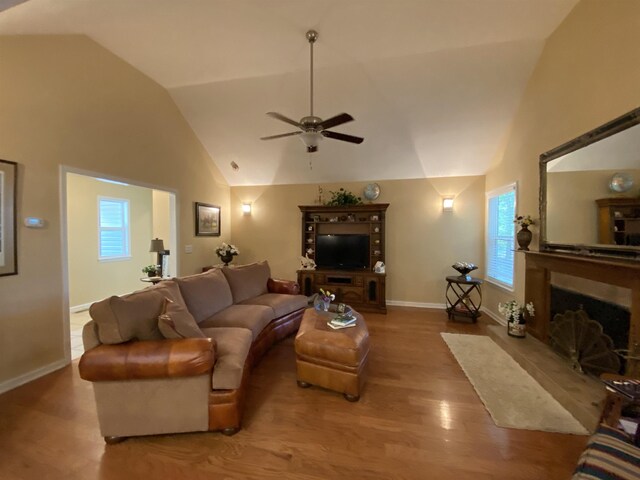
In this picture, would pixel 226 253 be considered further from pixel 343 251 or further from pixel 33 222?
pixel 33 222

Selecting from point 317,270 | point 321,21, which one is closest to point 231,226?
point 317,270

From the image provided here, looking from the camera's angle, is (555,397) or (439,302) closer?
(555,397)

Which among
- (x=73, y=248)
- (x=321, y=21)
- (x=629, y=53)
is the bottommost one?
(x=73, y=248)

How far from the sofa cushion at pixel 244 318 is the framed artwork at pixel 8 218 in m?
1.79

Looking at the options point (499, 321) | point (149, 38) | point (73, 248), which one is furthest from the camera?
point (73, 248)

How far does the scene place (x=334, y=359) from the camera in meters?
2.33

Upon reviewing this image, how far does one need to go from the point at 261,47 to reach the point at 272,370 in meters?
3.68

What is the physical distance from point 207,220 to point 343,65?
3697 mm

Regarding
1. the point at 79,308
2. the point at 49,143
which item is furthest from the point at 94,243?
the point at 49,143

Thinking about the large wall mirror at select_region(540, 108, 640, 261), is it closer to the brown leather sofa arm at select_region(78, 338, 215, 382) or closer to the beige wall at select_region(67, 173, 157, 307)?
the brown leather sofa arm at select_region(78, 338, 215, 382)

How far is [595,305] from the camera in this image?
235 cm

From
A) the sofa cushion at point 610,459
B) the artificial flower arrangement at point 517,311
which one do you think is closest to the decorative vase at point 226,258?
the artificial flower arrangement at point 517,311

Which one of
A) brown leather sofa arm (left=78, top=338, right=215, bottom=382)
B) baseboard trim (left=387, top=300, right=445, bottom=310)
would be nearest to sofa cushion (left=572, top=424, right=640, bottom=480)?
brown leather sofa arm (left=78, top=338, right=215, bottom=382)

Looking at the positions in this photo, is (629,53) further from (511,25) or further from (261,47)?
(261,47)
